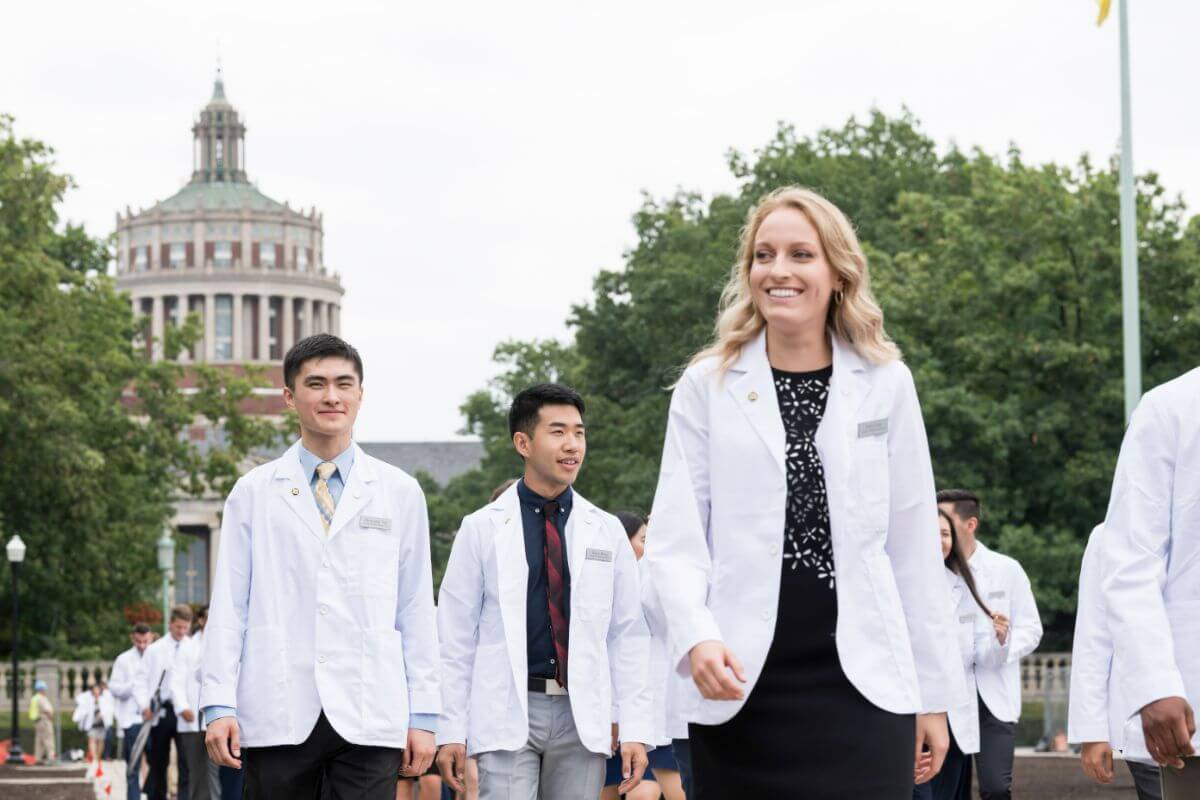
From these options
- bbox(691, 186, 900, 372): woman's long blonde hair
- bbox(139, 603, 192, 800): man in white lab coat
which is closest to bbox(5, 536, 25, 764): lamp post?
bbox(139, 603, 192, 800): man in white lab coat

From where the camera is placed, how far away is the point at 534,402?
30.1 ft

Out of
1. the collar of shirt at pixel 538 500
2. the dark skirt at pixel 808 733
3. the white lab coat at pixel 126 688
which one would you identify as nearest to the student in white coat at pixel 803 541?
the dark skirt at pixel 808 733

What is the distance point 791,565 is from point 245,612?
2927 mm

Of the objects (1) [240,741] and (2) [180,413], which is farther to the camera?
(2) [180,413]

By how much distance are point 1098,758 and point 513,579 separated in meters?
2.92

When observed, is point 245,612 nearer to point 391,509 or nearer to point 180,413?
point 391,509

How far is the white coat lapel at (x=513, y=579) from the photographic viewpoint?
28.1ft

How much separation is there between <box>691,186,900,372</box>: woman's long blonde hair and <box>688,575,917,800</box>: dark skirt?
2.23 feet

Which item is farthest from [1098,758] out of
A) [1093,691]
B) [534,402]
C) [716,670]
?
[534,402]

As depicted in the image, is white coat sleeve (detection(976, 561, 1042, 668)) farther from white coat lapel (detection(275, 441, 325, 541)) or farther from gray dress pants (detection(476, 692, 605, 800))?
white coat lapel (detection(275, 441, 325, 541))

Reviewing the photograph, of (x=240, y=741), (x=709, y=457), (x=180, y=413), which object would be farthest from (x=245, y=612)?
(x=180, y=413)

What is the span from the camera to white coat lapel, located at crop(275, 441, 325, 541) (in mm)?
7633

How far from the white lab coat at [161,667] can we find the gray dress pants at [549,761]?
11.5 m

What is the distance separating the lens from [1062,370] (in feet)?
136
